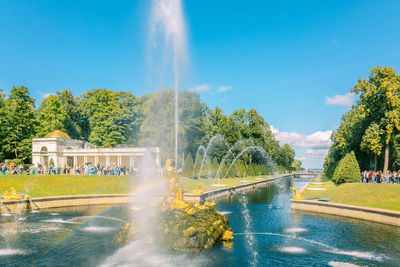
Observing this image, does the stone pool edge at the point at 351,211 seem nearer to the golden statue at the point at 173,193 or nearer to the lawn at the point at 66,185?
the lawn at the point at 66,185

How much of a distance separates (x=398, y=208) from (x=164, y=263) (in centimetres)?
1646

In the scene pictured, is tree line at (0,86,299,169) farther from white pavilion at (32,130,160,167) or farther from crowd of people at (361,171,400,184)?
crowd of people at (361,171,400,184)

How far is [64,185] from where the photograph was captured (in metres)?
29.5

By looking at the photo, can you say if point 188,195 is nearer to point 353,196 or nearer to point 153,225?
point 153,225

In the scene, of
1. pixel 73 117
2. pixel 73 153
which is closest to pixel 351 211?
pixel 73 153

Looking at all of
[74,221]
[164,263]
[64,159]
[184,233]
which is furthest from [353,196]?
[64,159]

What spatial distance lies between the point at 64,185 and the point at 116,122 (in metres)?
40.0

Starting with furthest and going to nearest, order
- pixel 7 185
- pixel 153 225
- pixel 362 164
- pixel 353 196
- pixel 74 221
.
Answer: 1. pixel 362 164
2. pixel 7 185
3. pixel 353 196
4. pixel 74 221
5. pixel 153 225

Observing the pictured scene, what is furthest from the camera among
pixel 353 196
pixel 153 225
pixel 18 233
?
pixel 353 196

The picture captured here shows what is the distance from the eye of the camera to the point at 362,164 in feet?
188

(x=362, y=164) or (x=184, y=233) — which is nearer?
(x=184, y=233)

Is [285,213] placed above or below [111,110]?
below

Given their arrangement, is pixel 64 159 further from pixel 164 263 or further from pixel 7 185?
pixel 164 263

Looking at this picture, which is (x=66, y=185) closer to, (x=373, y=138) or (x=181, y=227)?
(x=181, y=227)
